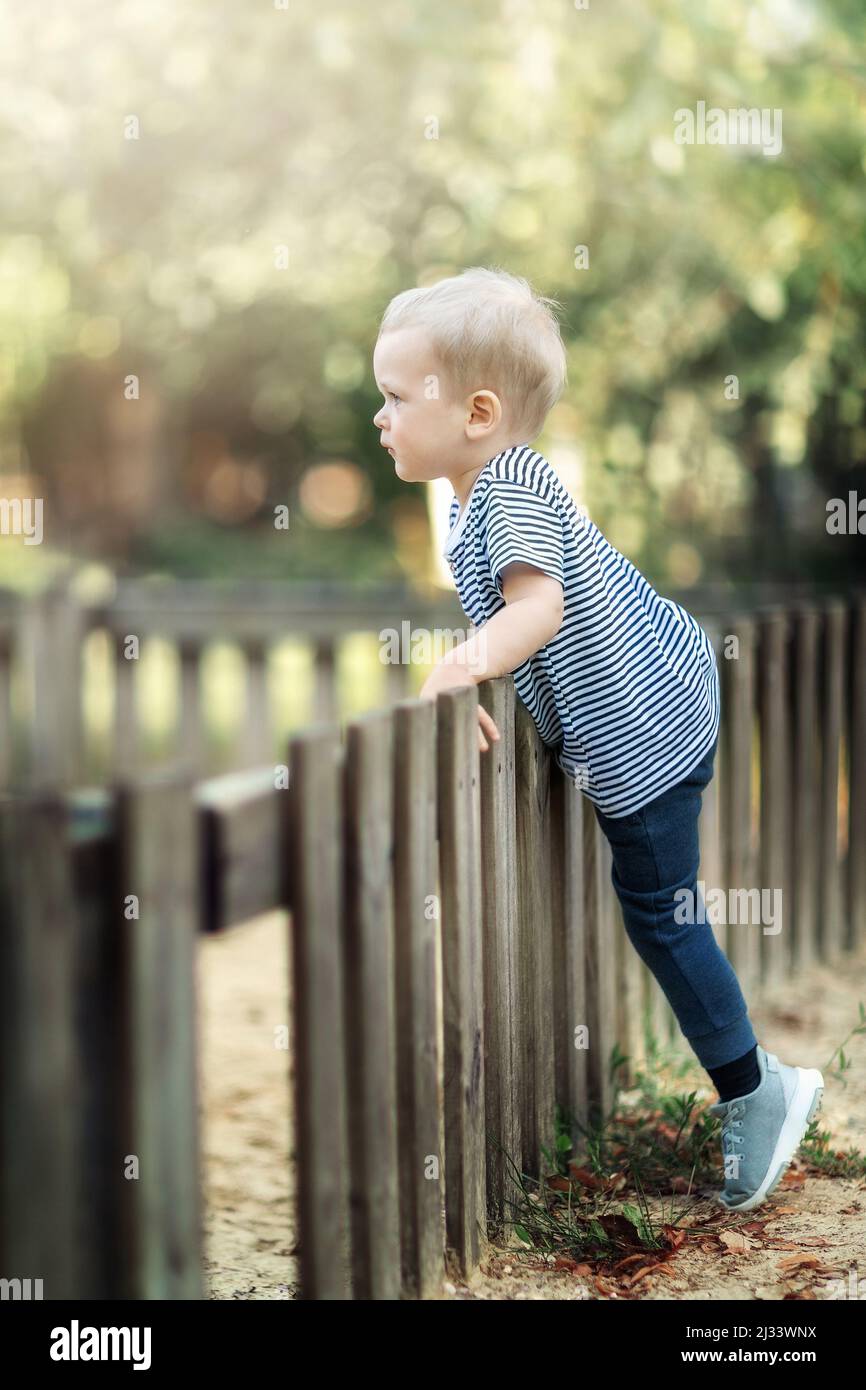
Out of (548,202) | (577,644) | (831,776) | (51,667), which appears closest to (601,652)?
(577,644)

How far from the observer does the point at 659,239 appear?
763 cm

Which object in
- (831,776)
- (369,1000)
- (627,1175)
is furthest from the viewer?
(831,776)

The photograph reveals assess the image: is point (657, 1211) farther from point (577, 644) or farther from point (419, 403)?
point (419, 403)

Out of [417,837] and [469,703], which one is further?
[469,703]

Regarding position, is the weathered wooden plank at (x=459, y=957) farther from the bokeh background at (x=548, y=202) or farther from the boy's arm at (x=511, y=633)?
the bokeh background at (x=548, y=202)

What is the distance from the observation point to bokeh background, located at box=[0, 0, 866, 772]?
245 inches

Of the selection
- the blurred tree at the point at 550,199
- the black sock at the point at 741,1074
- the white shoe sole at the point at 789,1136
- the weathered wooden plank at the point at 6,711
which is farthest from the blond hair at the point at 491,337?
the weathered wooden plank at the point at 6,711

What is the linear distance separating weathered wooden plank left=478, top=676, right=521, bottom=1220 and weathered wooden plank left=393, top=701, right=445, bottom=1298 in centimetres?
32

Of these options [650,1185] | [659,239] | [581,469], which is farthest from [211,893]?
[581,469]

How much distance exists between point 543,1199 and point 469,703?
106 cm

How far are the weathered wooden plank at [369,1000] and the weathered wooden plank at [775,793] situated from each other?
8.14 ft

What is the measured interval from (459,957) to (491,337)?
1137 mm

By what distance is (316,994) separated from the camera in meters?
1.90
